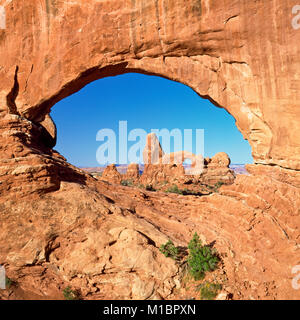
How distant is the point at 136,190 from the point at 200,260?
5662mm

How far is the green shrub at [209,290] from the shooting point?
7.87 metres

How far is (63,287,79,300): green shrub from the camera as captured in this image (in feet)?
25.1

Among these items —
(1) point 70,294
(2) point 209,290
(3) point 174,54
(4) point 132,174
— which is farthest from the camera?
(4) point 132,174

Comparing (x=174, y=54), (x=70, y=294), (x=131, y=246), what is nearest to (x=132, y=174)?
(x=174, y=54)

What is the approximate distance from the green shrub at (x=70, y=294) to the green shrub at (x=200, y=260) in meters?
4.24

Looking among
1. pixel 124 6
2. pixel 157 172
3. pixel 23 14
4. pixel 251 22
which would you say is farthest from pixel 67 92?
pixel 157 172

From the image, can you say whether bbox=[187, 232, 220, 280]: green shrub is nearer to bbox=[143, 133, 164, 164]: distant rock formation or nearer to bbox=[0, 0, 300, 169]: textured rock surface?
bbox=[0, 0, 300, 169]: textured rock surface

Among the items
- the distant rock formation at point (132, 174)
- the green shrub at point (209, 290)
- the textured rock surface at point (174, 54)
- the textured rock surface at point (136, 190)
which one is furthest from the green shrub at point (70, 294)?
the distant rock formation at point (132, 174)

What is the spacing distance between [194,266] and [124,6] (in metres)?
13.3

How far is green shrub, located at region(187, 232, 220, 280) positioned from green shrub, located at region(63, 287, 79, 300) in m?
4.24

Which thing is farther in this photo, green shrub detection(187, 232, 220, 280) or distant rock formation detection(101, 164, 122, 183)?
distant rock formation detection(101, 164, 122, 183)

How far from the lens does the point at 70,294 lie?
7711 mm

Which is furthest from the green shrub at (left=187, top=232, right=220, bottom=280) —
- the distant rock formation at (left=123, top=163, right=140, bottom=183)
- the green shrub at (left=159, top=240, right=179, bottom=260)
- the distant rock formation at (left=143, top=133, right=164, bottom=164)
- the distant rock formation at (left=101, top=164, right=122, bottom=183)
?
the distant rock formation at (left=143, top=133, right=164, bottom=164)

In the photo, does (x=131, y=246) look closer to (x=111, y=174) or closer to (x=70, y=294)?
(x=70, y=294)
